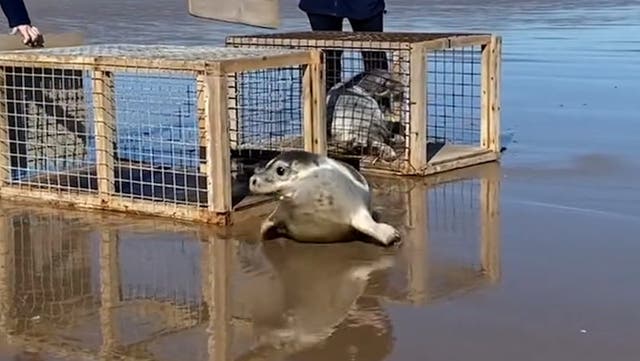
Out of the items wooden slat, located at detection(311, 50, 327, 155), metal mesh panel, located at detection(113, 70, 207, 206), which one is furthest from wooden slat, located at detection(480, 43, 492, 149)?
metal mesh panel, located at detection(113, 70, 207, 206)

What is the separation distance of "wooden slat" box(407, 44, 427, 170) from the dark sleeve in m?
2.52

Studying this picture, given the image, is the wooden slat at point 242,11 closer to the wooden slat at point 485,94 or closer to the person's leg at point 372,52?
the person's leg at point 372,52

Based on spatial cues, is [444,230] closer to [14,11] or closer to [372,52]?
[372,52]

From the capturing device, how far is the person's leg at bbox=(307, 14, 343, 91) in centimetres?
877

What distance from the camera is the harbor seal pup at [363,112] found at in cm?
838

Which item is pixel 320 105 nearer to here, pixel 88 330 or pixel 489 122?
pixel 489 122

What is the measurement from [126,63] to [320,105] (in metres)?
1.21

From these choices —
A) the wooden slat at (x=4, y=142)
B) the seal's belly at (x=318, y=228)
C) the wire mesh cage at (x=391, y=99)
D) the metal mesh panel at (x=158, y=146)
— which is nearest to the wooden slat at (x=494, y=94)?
the wire mesh cage at (x=391, y=99)

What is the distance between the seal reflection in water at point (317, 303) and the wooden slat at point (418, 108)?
6.33 ft

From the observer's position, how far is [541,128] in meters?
9.98

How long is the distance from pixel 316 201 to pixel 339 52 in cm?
259

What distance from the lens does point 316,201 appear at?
6.27 m

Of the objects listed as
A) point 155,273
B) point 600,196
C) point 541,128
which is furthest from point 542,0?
point 155,273

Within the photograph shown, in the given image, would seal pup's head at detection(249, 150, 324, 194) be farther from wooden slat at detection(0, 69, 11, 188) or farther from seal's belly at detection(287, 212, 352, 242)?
wooden slat at detection(0, 69, 11, 188)
